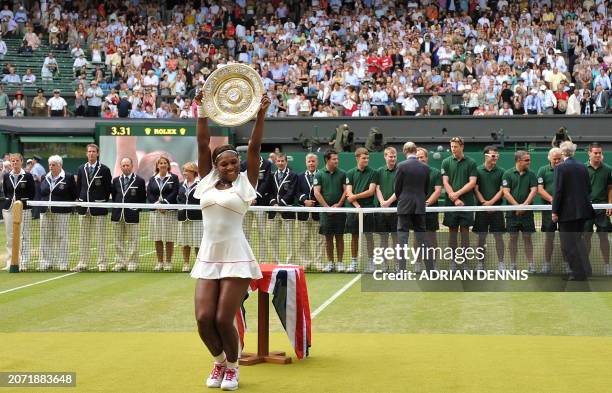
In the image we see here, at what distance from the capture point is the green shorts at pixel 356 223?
1575 cm

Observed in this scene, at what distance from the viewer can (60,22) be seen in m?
38.0

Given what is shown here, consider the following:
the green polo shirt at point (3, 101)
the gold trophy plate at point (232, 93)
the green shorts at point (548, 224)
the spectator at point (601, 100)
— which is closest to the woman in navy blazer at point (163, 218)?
the green shorts at point (548, 224)

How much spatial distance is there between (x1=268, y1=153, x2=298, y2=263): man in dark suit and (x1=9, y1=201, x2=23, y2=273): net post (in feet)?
13.4

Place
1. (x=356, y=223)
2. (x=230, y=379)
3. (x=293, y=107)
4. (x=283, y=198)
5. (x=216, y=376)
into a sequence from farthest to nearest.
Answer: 1. (x=293, y=107)
2. (x=283, y=198)
3. (x=356, y=223)
4. (x=216, y=376)
5. (x=230, y=379)

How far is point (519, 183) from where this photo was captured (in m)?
15.4

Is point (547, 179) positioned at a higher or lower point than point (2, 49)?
lower

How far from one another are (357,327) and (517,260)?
459cm

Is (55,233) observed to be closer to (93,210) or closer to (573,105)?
(93,210)

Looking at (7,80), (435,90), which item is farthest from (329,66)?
(7,80)

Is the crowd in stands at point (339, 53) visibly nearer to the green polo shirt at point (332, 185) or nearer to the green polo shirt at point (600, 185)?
the green polo shirt at point (332, 185)

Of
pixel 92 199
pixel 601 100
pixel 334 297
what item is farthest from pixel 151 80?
pixel 334 297

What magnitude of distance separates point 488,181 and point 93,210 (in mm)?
6574

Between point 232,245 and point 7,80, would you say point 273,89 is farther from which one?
point 232,245

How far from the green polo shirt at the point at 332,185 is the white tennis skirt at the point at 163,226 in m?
2.48
